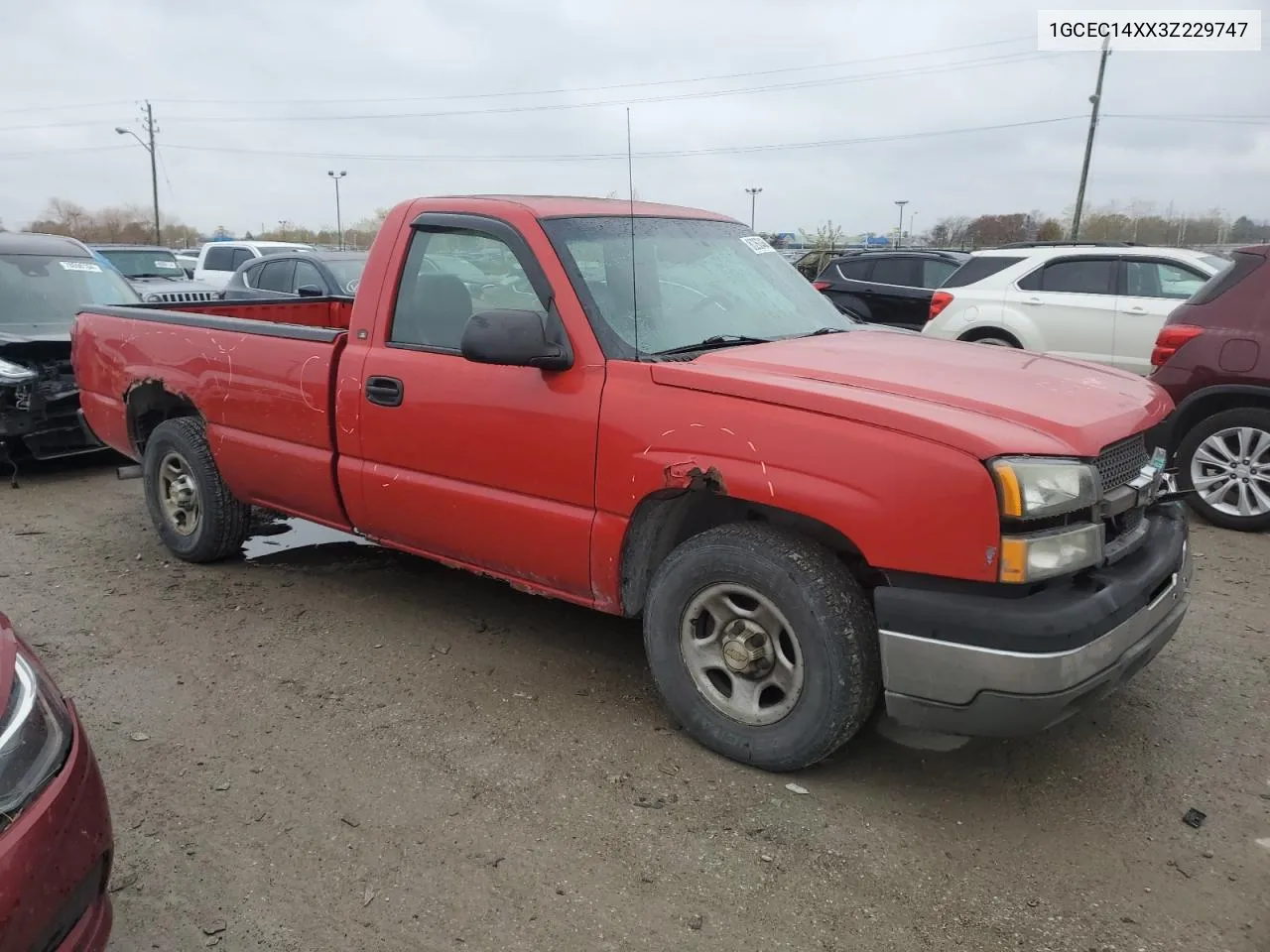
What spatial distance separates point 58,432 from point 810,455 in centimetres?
649

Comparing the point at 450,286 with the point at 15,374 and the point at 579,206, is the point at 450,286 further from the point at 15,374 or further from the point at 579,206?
the point at 15,374

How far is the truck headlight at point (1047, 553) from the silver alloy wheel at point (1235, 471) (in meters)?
3.70

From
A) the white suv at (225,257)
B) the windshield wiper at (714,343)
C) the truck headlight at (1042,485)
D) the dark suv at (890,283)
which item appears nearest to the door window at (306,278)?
the dark suv at (890,283)

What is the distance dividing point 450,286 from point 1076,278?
Answer: 7118mm

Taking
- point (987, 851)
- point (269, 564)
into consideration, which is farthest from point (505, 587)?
point (987, 851)

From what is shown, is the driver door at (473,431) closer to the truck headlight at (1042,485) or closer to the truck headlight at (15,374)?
the truck headlight at (1042,485)

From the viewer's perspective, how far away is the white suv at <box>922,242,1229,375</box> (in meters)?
8.45

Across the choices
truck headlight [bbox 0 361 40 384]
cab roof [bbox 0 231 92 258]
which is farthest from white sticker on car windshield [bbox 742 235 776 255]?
cab roof [bbox 0 231 92 258]

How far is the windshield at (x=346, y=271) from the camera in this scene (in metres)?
10.5

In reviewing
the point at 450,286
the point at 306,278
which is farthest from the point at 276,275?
the point at 450,286

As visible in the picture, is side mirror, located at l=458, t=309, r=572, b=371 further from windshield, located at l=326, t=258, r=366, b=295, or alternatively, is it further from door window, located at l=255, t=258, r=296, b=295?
door window, located at l=255, t=258, r=296, b=295

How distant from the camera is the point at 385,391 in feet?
13.1

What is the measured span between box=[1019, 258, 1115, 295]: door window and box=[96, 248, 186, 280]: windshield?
14255 millimetres

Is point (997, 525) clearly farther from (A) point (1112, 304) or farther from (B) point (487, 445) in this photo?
(A) point (1112, 304)
